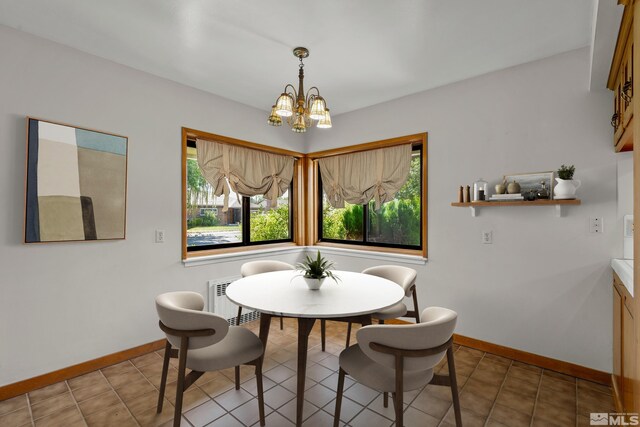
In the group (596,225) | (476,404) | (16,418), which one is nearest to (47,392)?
(16,418)

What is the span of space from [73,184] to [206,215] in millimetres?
1300

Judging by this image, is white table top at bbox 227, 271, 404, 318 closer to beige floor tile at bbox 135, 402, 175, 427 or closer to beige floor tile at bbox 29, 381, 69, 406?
beige floor tile at bbox 135, 402, 175, 427

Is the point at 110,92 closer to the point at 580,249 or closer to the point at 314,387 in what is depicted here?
the point at 314,387

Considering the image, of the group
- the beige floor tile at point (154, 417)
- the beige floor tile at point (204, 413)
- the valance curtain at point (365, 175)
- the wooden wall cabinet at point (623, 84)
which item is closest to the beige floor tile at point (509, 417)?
the beige floor tile at point (204, 413)

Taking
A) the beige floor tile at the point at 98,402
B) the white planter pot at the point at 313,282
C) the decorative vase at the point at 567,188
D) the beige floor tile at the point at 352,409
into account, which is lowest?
the beige floor tile at the point at 98,402

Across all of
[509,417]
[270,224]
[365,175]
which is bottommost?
[509,417]

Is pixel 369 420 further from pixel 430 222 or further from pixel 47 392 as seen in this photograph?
pixel 47 392

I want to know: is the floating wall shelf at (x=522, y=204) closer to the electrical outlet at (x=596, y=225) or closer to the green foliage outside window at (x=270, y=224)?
the electrical outlet at (x=596, y=225)

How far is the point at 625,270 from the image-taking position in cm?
184

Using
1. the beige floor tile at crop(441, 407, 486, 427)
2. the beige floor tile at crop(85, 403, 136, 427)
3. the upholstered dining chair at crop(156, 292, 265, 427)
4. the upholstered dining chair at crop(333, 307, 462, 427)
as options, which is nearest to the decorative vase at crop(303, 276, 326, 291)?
the upholstered dining chair at crop(156, 292, 265, 427)

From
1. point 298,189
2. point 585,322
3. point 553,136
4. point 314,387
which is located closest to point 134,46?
point 298,189

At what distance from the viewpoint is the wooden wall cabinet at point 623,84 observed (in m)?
1.63

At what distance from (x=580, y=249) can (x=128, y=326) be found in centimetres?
379

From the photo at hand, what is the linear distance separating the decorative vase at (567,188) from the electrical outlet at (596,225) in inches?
9.0
